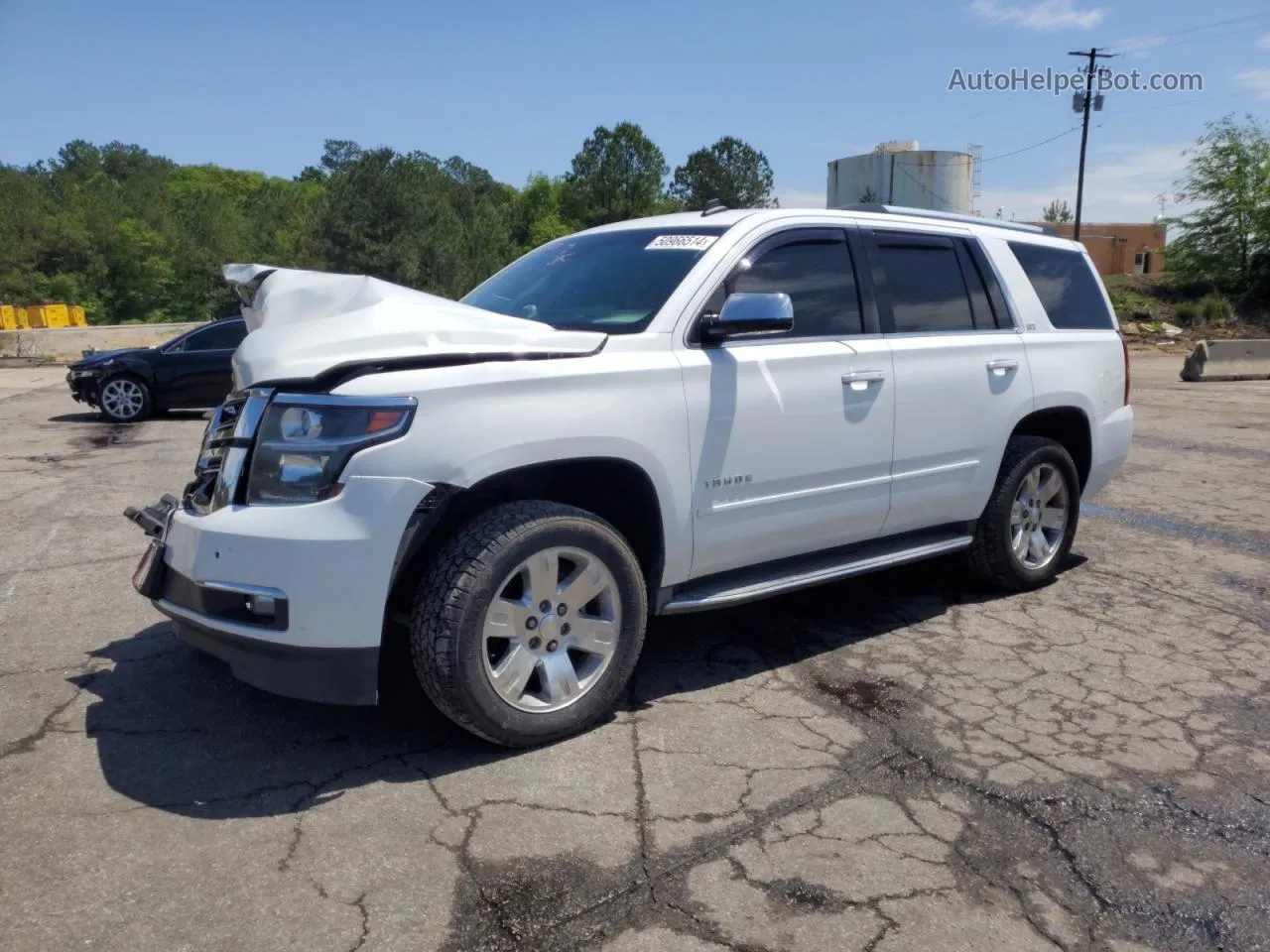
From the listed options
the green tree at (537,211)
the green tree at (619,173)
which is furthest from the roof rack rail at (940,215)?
the green tree at (537,211)

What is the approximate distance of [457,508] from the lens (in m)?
3.67

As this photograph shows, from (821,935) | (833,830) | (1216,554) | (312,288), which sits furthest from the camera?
(1216,554)

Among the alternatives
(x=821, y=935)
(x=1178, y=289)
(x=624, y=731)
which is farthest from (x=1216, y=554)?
(x=1178, y=289)

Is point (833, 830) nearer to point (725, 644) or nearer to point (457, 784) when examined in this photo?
point (457, 784)

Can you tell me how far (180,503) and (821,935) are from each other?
8.84 ft

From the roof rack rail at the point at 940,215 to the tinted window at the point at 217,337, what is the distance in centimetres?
1154

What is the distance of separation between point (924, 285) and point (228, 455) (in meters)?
3.27

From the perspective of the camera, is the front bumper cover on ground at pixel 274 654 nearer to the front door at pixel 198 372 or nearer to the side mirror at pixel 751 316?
the side mirror at pixel 751 316

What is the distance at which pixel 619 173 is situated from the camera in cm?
8375

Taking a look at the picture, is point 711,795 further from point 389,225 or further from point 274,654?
point 389,225

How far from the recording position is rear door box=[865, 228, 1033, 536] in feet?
15.8

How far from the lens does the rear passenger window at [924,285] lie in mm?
4895

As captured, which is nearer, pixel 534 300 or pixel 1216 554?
pixel 534 300

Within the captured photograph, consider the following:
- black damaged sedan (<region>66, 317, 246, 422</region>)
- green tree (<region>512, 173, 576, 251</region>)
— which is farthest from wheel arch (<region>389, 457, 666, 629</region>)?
green tree (<region>512, 173, 576, 251</region>)
